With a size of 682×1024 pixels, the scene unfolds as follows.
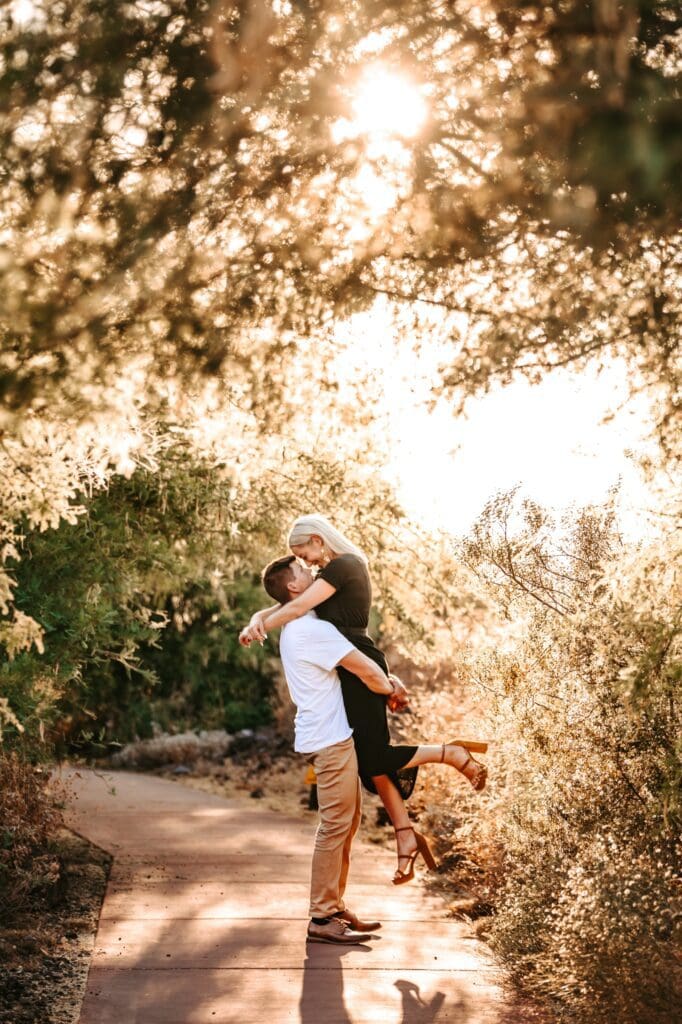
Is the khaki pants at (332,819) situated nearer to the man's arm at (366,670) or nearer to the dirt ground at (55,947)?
the man's arm at (366,670)

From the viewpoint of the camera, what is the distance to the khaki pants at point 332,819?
629cm

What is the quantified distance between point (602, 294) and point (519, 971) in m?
3.01

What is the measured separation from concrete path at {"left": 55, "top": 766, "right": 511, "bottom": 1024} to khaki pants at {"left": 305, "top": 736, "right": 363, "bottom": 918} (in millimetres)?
254

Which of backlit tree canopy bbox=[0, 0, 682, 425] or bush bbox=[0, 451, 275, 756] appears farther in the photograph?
bush bbox=[0, 451, 275, 756]

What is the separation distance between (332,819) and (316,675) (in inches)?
28.5

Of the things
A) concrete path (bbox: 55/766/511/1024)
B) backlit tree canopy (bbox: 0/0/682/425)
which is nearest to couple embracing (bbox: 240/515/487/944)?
concrete path (bbox: 55/766/511/1024)

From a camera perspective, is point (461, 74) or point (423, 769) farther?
point (423, 769)

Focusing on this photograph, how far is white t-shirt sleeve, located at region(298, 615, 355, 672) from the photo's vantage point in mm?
6301

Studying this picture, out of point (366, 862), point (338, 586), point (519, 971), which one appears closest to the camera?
point (519, 971)

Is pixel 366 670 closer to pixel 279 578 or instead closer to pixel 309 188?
pixel 279 578

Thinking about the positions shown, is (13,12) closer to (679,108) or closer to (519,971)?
(679,108)

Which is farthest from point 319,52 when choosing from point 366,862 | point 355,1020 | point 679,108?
point 366,862

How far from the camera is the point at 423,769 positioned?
921 cm

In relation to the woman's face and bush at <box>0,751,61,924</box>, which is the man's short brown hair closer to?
the woman's face
